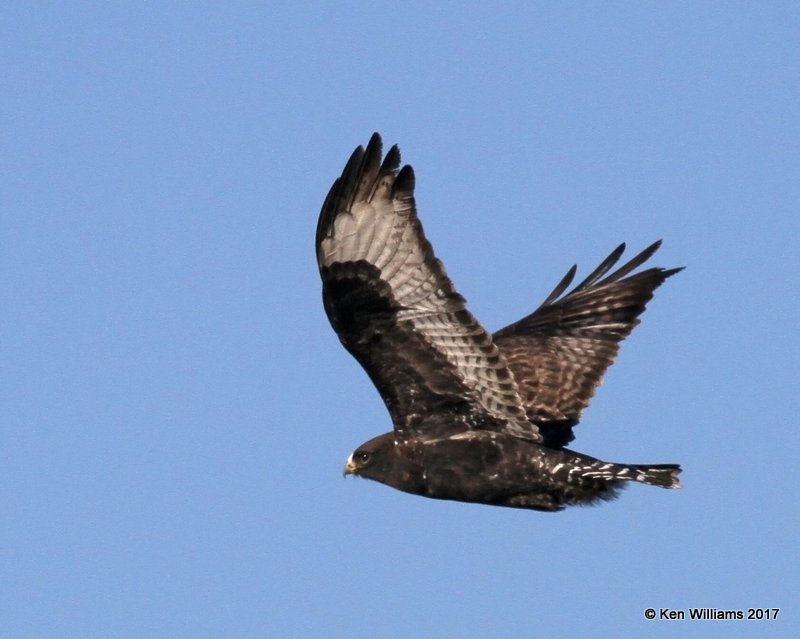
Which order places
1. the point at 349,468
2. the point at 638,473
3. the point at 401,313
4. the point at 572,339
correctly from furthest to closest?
the point at 572,339 → the point at 349,468 → the point at 638,473 → the point at 401,313

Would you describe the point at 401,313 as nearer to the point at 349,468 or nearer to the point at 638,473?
the point at 349,468

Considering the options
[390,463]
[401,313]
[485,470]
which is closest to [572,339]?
[485,470]

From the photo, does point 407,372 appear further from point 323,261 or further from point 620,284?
point 620,284

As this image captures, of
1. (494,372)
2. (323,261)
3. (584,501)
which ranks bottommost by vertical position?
(584,501)

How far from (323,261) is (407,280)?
0.60 meters

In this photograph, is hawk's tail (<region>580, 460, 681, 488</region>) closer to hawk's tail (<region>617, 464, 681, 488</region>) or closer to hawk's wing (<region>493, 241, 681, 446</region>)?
hawk's tail (<region>617, 464, 681, 488</region>)

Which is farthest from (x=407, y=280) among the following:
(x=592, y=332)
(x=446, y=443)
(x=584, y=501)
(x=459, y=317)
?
(x=592, y=332)

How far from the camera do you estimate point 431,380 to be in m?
11.2

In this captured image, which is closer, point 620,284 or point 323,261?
point 323,261

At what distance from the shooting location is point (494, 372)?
11188mm

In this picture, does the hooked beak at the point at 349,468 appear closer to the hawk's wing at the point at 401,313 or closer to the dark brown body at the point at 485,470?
the dark brown body at the point at 485,470

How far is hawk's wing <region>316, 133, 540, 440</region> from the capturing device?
10.5 meters

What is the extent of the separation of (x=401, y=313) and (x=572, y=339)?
118 inches

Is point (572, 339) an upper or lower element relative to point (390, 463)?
upper
